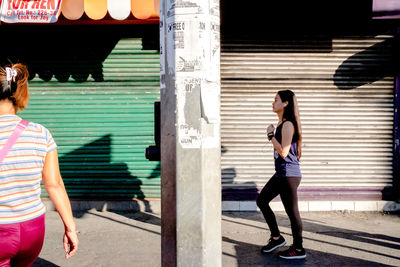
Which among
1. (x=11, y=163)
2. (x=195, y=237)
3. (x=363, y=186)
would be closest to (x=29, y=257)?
(x=11, y=163)

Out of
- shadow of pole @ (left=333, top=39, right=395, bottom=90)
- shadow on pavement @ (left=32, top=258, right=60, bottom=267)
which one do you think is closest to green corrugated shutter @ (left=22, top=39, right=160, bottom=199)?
shadow on pavement @ (left=32, top=258, right=60, bottom=267)

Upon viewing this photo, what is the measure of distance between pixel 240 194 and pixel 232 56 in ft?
7.92

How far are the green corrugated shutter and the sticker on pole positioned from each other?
4.79 feet

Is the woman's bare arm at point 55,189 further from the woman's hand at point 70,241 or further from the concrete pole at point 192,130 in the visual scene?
the concrete pole at point 192,130

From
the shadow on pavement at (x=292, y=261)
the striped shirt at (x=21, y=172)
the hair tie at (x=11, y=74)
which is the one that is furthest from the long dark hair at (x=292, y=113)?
the hair tie at (x=11, y=74)

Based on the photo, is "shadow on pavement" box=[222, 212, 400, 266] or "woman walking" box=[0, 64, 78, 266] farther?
"shadow on pavement" box=[222, 212, 400, 266]

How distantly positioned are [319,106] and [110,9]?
Result: 3.85 meters

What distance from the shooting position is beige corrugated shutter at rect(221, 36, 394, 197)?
285 inches

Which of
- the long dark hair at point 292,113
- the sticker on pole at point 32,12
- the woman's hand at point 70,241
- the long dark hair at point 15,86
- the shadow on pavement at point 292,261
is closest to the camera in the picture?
the long dark hair at point 15,86

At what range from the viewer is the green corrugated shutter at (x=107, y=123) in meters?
7.28

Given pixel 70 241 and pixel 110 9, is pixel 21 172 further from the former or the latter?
pixel 110 9

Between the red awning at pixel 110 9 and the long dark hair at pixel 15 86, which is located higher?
the red awning at pixel 110 9

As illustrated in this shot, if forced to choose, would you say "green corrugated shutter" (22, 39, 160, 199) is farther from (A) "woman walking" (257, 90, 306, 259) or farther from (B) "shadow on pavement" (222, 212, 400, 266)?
(A) "woman walking" (257, 90, 306, 259)

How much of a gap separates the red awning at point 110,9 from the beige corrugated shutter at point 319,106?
1.73m
